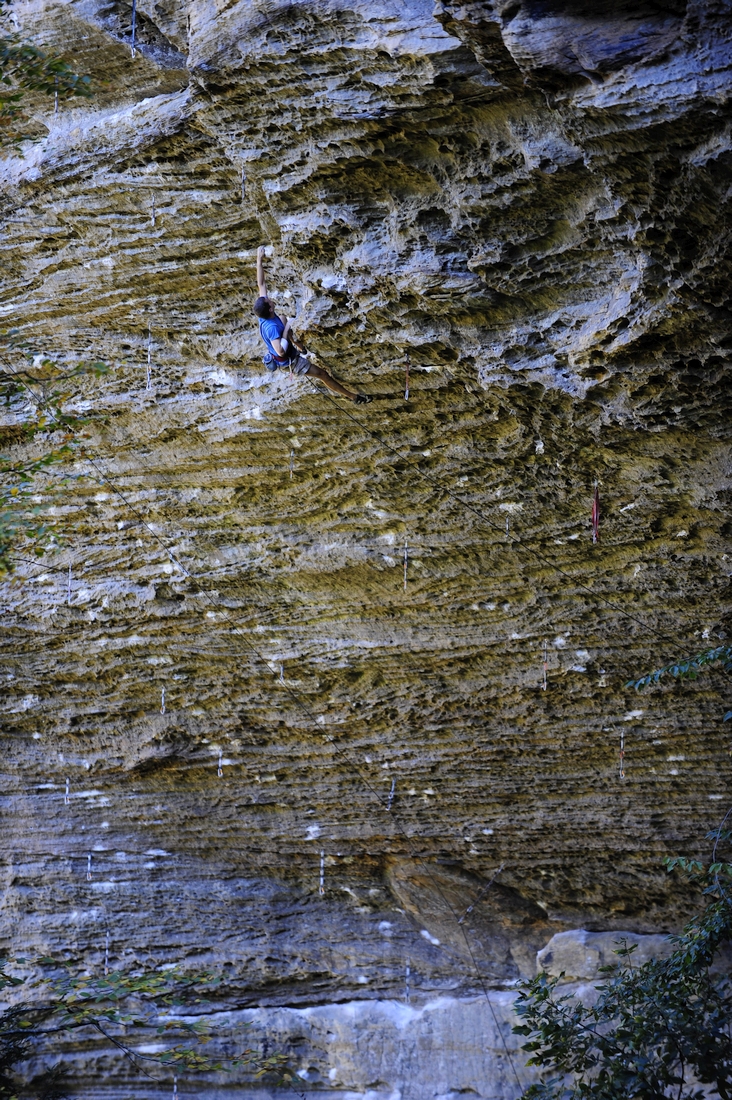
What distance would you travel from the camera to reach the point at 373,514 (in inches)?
265

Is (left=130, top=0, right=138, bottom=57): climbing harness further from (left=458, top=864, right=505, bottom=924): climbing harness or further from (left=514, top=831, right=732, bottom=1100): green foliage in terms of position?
(left=458, top=864, right=505, bottom=924): climbing harness

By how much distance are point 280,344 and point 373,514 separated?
144 centimetres

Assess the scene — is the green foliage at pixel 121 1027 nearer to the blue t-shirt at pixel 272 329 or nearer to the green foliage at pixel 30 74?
the blue t-shirt at pixel 272 329

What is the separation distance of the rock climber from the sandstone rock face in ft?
0.80

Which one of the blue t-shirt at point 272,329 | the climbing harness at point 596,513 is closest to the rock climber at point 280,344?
the blue t-shirt at point 272,329

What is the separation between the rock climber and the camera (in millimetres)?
5676

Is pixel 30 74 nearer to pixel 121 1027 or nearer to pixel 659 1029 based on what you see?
pixel 659 1029

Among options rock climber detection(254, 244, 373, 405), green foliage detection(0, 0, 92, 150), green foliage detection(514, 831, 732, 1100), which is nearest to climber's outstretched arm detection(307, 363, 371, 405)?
rock climber detection(254, 244, 373, 405)

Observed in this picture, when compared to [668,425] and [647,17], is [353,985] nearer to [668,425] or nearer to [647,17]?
[668,425]

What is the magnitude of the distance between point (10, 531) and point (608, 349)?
307cm

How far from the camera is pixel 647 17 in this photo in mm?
4297

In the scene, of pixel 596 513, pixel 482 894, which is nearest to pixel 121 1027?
pixel 482 894

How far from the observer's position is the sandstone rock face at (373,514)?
16.5 feet

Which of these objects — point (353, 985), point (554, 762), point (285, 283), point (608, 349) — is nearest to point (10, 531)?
point (285, 283)
